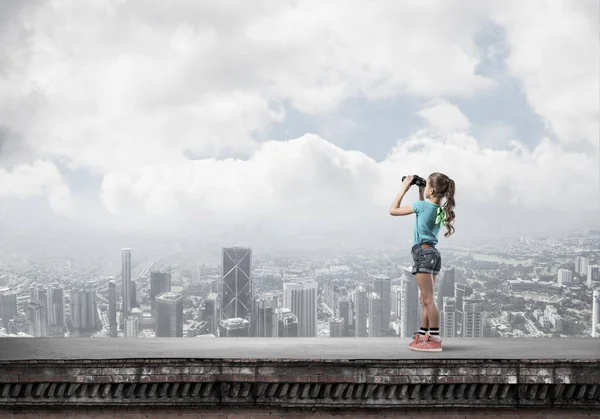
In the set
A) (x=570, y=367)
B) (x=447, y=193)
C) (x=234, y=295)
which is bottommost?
(x=234, y=295)

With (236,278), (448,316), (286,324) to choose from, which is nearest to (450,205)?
(448,316)

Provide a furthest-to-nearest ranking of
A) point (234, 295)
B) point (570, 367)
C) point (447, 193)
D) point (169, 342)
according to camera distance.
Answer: point (234, 295), point (169, 342), point (447, 193), point (570, 367)

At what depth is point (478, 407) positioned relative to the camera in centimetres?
481

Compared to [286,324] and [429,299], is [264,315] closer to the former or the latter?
[286,324]

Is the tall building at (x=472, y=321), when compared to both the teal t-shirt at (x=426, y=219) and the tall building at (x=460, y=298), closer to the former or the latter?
the tall building at (x=460, y=298)

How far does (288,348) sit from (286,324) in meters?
4.71

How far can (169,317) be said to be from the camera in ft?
39.0

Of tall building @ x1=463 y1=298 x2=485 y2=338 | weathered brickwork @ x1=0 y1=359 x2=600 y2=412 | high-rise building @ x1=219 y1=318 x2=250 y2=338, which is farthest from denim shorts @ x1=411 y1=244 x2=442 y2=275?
high-rise building @ x1=219 y1=318 x2=250 y2=338

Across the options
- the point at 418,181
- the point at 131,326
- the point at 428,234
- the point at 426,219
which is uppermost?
the point at 418,181

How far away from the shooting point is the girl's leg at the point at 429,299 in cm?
564

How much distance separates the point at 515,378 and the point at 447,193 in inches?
71.3

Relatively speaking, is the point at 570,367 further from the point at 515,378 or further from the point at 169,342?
the point at 169,342

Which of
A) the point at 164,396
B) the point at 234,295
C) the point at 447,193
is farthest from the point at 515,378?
the point at 234,295

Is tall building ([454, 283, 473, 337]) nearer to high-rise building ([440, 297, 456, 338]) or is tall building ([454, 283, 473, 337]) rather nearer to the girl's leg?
high-rise building ([440, 297, 456, 338])
